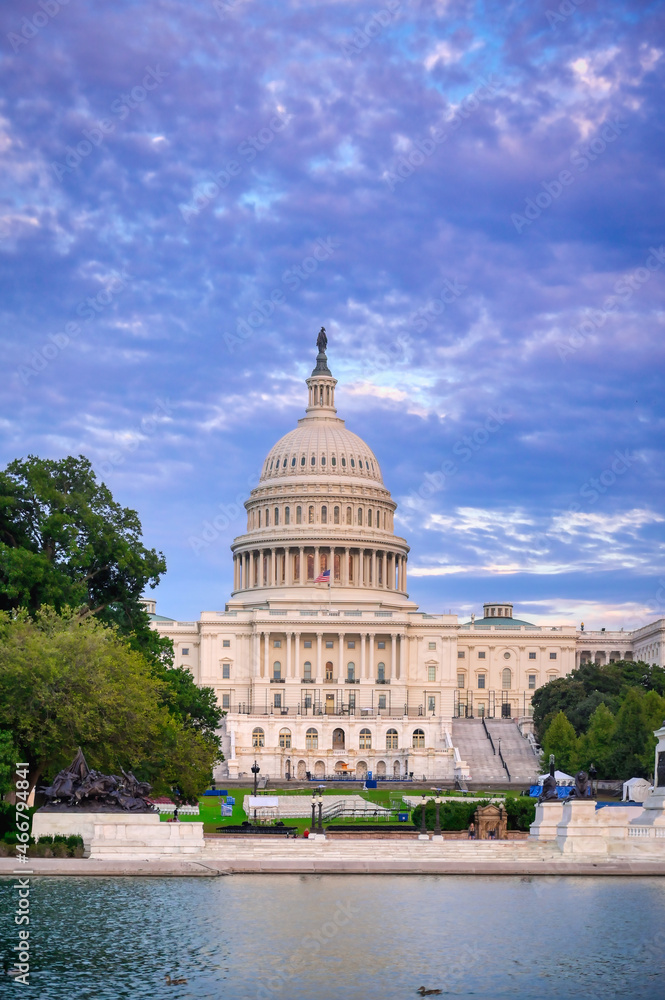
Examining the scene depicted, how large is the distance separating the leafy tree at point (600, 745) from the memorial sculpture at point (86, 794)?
51.6 metres

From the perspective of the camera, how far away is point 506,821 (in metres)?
62.8

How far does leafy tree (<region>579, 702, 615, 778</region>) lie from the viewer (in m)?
101

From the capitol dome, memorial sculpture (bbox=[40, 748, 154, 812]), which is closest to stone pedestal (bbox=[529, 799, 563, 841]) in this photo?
memorial sculpture (bbox=[40, 748, 154, 812])

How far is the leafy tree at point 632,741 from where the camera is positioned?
96.8m

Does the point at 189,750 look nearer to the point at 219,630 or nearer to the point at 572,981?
the point at 572,981

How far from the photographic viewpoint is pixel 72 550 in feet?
250

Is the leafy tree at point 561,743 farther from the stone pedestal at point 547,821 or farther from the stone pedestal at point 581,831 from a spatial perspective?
the stone pedestal at point 581,831

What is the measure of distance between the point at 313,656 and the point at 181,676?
7723 cm

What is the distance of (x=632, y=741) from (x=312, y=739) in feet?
179

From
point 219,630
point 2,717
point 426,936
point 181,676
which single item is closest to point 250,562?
point 219,630

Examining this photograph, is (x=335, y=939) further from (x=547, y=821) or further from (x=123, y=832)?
(x=547, y=821)

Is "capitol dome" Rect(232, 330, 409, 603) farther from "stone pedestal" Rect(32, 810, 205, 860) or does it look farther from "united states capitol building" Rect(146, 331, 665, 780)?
"stone pedestal" Rect(32, 810, 205, 860)

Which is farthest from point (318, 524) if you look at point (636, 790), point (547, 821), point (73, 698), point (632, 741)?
point (547, 821)

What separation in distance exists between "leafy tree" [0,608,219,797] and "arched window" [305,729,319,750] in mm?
80991
